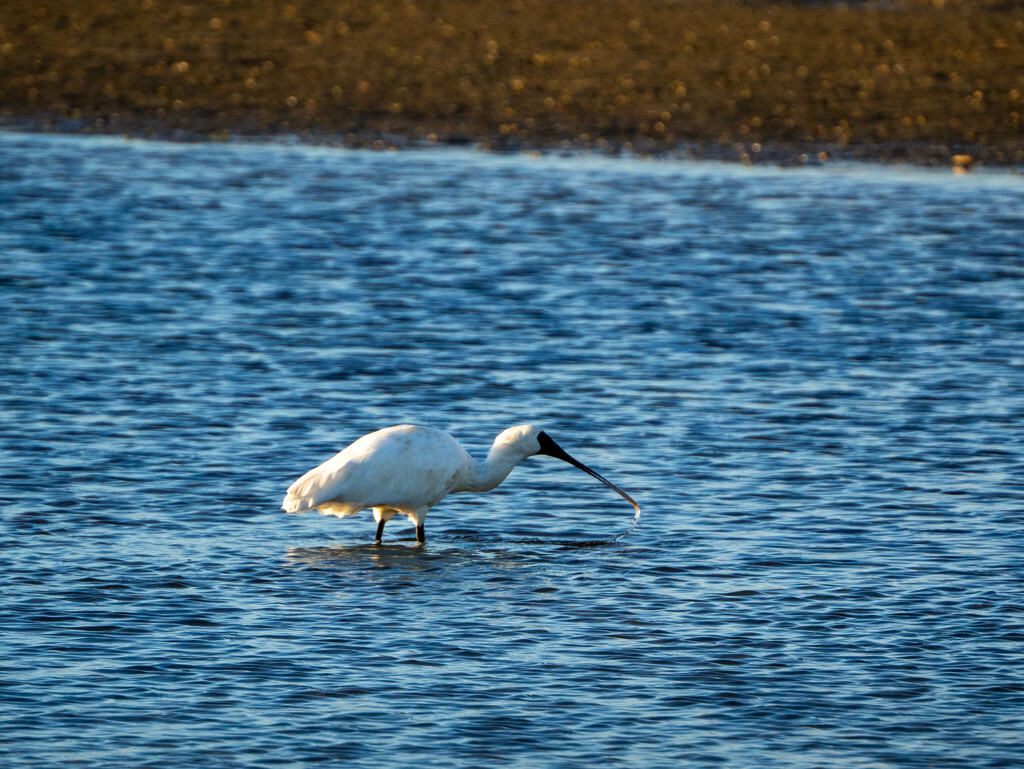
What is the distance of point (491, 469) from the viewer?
980cm

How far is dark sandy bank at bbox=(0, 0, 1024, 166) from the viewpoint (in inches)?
880

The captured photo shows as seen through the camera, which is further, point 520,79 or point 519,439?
point 520,79

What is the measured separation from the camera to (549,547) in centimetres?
945

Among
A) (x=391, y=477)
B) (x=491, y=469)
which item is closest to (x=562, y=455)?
(x=491, y=469)

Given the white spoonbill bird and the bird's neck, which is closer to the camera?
the white spoonbill bird

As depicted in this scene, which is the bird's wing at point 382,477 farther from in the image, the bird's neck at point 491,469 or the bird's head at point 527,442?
the bird's head at point 527,442

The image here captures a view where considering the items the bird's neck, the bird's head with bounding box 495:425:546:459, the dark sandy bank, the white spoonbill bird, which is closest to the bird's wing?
the white spoonbill bird

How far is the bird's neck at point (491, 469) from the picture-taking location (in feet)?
32.1

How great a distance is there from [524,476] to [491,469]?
1.44 m

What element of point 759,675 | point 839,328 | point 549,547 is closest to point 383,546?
point 549,547

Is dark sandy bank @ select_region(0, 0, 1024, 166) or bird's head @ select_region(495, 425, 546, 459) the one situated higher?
dark sandy bank @ select_region(0, 0, 1024, 166)

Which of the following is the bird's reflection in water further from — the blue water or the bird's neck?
the bird's neck

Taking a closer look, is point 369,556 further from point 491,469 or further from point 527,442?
point 527,442

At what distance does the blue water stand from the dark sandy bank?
1.80 m
